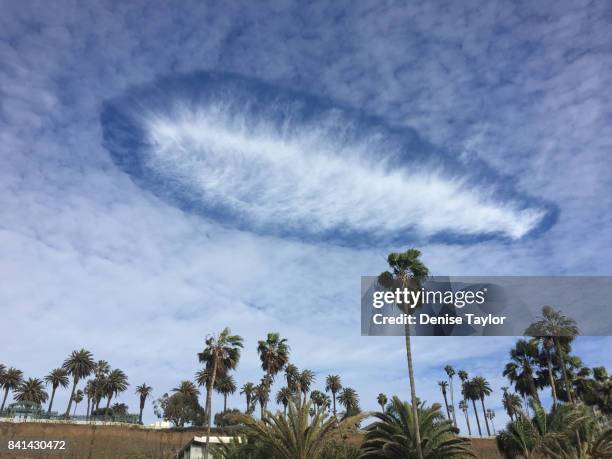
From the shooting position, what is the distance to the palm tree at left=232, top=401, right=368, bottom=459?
23.6m

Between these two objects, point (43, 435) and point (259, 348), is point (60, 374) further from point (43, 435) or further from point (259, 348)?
point (259, 348)

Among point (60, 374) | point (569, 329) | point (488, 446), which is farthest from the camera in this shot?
point (60, 374)

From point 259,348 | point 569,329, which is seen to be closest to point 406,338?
point 569,329

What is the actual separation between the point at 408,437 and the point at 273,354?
88.2ft

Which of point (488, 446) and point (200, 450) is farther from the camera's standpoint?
point (488, 446)

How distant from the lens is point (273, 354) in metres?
57.6

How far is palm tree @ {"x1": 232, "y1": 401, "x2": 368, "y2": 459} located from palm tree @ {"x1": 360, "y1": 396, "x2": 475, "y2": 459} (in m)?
8.84

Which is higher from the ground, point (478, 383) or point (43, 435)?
point (478, 383)

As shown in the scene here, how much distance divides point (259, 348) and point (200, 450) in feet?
42.7

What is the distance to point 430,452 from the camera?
1293 inches

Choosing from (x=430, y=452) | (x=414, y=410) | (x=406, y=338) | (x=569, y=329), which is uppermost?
(x=569, y=329)

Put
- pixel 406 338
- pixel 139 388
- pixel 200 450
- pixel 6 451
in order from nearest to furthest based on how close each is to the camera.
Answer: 1. pixel 406 338
2. pixel 200 450
3. pixel 6 451
4. pixel 139 388

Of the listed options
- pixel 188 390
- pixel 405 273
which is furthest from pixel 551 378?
pixel 188 390

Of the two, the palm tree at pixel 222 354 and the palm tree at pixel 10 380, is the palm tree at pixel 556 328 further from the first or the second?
the palm tree at pixel 10 380
